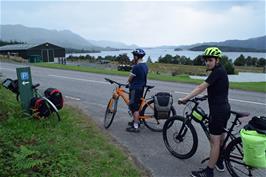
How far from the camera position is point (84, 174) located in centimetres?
466

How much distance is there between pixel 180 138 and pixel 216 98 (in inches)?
54.2

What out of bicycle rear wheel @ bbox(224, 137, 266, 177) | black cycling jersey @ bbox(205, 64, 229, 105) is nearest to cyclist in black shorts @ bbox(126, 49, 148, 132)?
black cycling jersey @ bbox(205, 64, 229, 105)

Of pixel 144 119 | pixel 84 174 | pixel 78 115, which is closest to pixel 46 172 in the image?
pixel 84 174

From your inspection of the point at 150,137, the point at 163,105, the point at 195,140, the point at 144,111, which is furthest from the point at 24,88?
the point at 195,140

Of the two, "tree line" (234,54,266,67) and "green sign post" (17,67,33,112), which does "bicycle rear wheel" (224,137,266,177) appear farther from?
"tree line" (234,54,266,67)

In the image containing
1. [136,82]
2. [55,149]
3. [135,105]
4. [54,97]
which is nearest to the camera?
[55,149]

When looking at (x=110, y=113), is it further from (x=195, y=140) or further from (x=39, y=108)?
(x=195, y=140)

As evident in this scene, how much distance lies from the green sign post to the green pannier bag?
214 inches

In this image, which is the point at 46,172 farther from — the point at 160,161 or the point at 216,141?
the point at 216,141

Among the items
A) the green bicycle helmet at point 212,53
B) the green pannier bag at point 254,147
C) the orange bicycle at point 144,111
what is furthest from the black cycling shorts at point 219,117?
the orange bicycle at point 144,111

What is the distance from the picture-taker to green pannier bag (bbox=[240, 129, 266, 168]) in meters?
4.09

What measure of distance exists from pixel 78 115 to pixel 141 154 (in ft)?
10.8

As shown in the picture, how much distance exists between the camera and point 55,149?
17.6ft

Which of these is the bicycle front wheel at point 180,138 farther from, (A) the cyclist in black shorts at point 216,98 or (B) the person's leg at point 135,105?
(B) the person's leg at point 135,105
